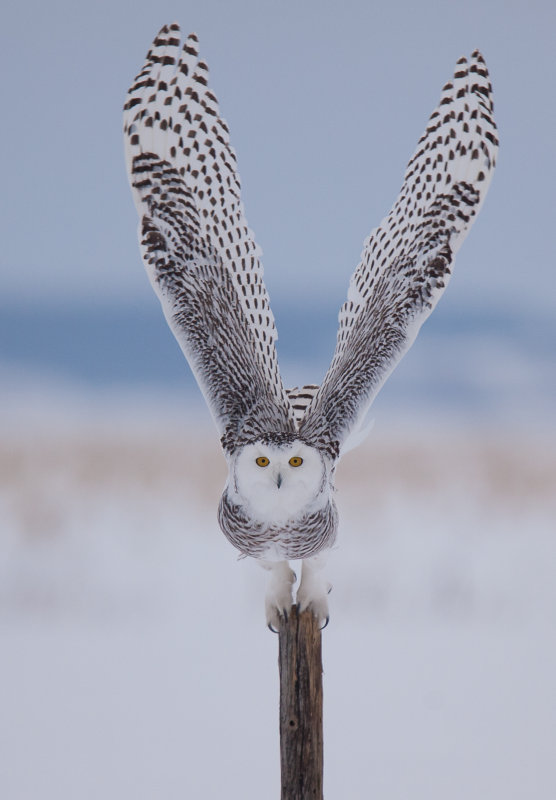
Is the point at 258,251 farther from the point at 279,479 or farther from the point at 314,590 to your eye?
the point at 314,590

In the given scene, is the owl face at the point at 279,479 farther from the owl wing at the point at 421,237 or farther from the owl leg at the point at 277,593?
the owl leg at the point at 277,593

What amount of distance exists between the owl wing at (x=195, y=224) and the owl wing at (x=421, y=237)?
8.0 inches

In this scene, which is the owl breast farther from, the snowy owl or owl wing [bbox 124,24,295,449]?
owl wing [bbox 124,24,295,449]

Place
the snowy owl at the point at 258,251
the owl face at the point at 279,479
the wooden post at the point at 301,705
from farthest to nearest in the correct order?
the wooden post at the point at 301,705
the snowy owl at the point at 258,251
the owl face at the point at 279,479

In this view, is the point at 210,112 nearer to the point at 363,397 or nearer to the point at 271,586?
the point at 363,397

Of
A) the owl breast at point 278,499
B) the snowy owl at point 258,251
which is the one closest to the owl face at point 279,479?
the owl breast at point 278,499

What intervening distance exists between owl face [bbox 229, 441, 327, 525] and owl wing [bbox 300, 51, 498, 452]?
0.30 m

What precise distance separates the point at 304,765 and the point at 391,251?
120cm

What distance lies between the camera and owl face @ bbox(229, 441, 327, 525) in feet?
4.73

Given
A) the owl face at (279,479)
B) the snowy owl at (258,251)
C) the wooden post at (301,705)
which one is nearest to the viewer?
the owl face at (279,479)

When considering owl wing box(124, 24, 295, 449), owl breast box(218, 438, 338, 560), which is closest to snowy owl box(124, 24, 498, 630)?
owl wing box(124, 24, 295, 449)

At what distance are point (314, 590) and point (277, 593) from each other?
0.29 feet

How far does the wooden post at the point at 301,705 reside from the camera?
1869 mm

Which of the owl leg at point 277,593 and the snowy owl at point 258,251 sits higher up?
the snowy owl at point 258,251
